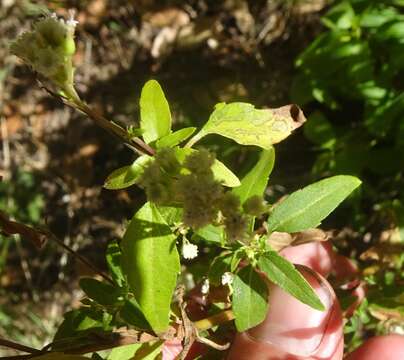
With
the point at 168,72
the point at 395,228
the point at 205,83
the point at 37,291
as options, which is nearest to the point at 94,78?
the point at 168,72

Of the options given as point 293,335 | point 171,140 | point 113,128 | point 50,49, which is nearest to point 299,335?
point 293,335

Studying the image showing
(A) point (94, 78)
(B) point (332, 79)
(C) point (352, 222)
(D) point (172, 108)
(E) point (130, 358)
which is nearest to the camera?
(E) point (130, 358)

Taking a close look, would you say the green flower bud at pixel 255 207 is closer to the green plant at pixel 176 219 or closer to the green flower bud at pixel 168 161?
the green plant at pixel 176 219

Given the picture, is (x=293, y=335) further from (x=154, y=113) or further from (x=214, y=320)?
(x=154, y=113)

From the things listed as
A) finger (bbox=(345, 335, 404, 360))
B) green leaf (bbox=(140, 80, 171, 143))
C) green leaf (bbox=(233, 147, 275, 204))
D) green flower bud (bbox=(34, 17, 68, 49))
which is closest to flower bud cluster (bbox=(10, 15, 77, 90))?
green flower bud (bbox=(34, 17, 68, 49))

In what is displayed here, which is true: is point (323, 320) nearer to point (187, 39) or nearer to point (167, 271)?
point (167, 271)

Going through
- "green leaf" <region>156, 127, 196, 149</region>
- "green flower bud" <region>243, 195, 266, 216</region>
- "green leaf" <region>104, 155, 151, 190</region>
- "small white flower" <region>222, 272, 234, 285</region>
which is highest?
"green leaf" <region>156, 127, 196, 149</region>

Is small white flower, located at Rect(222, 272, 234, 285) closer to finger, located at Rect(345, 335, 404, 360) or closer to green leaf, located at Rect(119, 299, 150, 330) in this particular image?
green leaf, located at Rect(119, 299, 150, 330)
